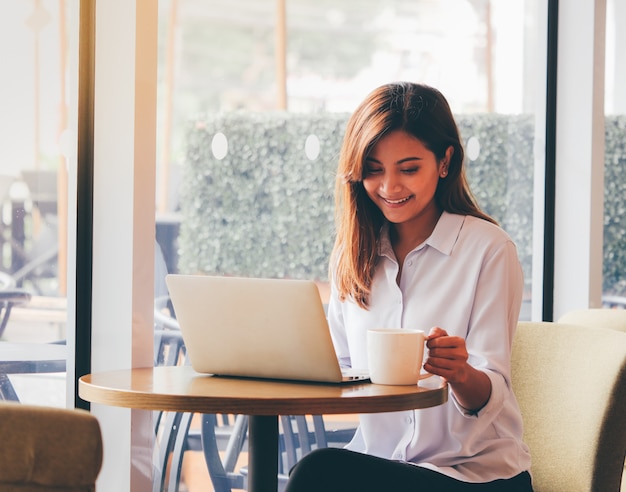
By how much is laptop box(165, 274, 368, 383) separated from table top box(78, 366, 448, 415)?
0.03m

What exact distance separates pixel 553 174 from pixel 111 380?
7.78 ft

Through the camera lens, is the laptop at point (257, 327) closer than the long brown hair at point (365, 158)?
Yes

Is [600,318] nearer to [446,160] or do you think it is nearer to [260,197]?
[446,160]

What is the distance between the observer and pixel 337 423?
9.28ft

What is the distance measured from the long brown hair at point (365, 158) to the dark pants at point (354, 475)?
1.37 ft

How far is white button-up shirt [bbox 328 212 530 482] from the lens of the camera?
1.70 meters

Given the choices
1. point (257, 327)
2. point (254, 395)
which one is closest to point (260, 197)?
point (257, 327)

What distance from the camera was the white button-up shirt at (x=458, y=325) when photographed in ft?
5.58

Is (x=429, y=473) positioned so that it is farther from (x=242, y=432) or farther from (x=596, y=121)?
(x=596, y=121)

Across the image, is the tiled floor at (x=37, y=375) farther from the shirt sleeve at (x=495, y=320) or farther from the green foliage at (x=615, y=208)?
the green foliage at (x=615, y=208)

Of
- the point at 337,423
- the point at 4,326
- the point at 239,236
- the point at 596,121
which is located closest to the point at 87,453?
the point at 4,326

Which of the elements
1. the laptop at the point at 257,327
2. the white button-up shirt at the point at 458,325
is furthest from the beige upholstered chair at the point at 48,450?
the white button-up shirt at the point at 458,325

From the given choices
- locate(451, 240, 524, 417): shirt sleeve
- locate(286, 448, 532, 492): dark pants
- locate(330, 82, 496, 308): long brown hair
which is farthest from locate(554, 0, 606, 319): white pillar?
locate(286, 448, 532, 492): dark pants

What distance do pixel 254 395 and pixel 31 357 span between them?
1027 millimetres
